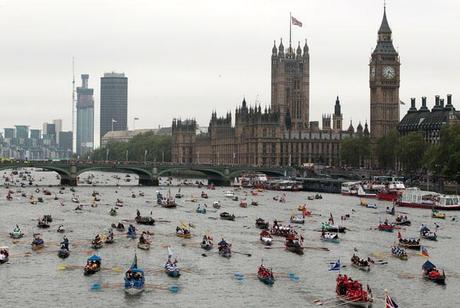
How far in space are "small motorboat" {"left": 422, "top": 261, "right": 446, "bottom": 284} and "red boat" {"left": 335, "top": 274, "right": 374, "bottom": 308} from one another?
1178 cm

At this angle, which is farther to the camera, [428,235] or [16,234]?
[428,235]

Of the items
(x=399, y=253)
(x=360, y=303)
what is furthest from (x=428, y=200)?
→ (x=360, y=303)

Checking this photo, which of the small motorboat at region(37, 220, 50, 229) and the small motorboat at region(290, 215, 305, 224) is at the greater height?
the small motorboat at region(290, 215, 305, 224)

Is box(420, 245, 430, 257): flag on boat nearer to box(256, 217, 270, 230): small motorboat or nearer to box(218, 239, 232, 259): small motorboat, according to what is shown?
box(218, 239, 232, 259): small motorboat

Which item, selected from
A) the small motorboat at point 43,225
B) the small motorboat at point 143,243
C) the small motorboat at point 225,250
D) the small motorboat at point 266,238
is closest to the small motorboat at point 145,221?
the small motorboat at point 43,225

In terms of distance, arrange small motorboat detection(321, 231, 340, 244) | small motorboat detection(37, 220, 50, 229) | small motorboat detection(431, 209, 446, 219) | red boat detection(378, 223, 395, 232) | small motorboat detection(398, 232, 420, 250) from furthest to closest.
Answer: small motorboat detection(431, 209, 446, 219), small motorboat detection(37, 220, 50, 229), red boat detection(378, 223, 395, 232), small motorboat detection(321, 231, 340, 244), small motorboat detection(398, 232, 420, 250)

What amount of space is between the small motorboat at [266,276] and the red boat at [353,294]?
7917 millimetres

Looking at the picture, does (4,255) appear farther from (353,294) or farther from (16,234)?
(353,294)

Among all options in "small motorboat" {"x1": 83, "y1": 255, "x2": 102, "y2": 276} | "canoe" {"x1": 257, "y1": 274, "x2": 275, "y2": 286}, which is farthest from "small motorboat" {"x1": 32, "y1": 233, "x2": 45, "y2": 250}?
"canoe" {"x1": 257, "y1": 274, "x2": 275, "y2": 286}

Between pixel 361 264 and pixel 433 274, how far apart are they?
8.33 meters

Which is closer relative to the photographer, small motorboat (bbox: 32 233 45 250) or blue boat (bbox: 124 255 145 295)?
blue boat (bbox: 124 255 145 295)

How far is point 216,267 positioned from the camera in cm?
9819

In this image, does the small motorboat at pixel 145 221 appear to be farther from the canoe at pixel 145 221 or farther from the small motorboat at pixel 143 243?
the small motorboat at pixel 143 243

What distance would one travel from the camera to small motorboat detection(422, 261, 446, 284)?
90.7 m
